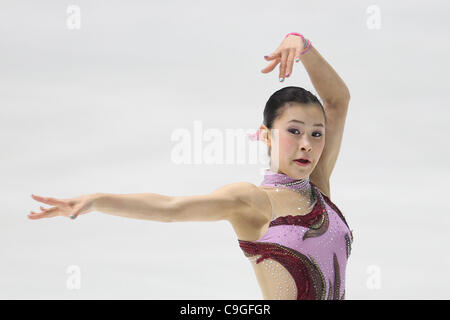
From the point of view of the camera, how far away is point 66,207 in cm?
346

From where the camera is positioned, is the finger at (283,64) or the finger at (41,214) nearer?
the finger at (41,214)

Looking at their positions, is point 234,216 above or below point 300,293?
above

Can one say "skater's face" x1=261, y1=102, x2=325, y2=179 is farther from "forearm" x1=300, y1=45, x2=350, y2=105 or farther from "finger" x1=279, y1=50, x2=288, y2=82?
"forearm" x1=300, y1=45, x2=350, y2=105

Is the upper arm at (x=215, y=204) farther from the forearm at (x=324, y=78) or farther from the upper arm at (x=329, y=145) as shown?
the forearm at (x=324, y=78)

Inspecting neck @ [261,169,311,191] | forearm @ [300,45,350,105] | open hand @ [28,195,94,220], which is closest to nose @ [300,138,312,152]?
neck @ [261,169,311,191]

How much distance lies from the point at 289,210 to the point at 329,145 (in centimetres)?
63

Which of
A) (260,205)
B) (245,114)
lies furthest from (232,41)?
(260,205)

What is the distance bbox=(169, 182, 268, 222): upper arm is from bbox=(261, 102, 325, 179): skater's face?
25cm

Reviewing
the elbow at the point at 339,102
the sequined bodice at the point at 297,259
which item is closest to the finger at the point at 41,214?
the sequined bodice at the point at 297,259

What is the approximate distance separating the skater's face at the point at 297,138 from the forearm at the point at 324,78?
35cm

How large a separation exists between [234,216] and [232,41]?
3.97 m

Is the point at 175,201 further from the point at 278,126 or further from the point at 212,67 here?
the point at 212,67

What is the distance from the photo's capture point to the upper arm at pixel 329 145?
457 centimetres

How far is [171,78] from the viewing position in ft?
25.6
